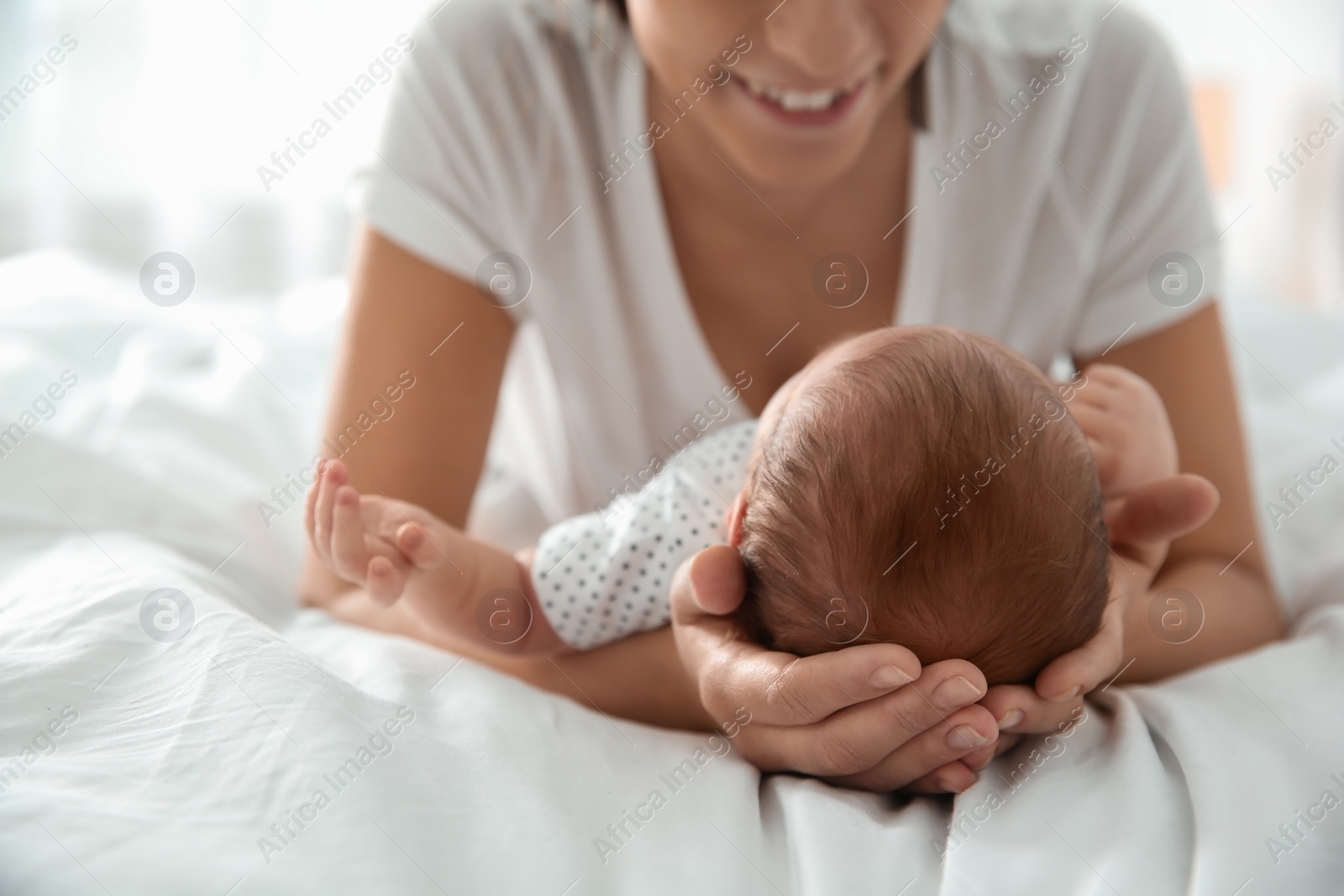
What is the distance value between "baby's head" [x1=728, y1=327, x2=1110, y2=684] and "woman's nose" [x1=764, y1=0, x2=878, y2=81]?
0.37 meters

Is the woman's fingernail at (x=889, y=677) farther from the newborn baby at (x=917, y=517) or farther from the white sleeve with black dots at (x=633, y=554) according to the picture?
the white sleeve with black dots at (x=633, y=554)

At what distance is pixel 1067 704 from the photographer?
79cm

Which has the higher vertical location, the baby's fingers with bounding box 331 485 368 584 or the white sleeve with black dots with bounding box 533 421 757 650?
the baby's fingers with bounding box 331 485 368 584

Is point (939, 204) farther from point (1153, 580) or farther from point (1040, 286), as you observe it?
point (1153, 580)

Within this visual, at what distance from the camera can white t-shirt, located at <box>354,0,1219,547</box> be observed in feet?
4.03

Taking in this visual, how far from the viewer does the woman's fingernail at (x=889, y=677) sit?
2.29 feet

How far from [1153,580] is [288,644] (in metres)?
0.88

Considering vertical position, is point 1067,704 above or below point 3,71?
below

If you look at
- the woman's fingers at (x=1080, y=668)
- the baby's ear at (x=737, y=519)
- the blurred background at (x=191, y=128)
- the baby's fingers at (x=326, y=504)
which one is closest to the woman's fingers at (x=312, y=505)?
the baby's fingers at (x=326, y=504)

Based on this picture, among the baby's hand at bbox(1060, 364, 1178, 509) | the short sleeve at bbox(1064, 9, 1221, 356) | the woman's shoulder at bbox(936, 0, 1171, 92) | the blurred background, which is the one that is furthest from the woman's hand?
the blurred background

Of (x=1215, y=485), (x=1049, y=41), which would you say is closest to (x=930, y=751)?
(x=1215, y=485)

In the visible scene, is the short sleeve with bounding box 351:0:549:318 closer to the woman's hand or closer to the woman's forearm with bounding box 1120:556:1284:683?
the woman's hand

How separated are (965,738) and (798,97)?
0.69 metres

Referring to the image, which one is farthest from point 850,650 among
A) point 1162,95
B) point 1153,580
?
point 1162,95
